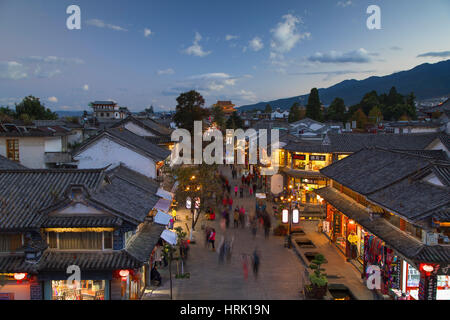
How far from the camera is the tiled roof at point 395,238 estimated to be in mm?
14164

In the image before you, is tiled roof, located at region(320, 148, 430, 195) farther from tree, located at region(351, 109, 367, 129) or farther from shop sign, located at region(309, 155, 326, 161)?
tree, located at region(351, 109, 367, 129)

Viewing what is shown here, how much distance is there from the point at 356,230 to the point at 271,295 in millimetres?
8578

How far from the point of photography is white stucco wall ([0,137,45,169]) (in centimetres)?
3284

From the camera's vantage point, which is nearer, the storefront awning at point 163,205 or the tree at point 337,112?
the storefront awning at point 163,205

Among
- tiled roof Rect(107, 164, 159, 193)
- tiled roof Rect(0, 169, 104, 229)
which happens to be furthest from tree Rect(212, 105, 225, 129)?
tiled roof Rect(0, 169, 104, 229)

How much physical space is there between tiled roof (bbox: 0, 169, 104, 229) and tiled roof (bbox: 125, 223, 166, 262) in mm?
3303

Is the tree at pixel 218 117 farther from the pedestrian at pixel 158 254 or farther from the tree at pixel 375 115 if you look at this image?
the pedestrian at pixel 158 254

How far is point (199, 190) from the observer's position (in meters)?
29.8

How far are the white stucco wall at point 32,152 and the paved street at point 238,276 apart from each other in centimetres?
1707

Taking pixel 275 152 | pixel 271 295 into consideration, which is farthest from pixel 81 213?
pixel 275 152

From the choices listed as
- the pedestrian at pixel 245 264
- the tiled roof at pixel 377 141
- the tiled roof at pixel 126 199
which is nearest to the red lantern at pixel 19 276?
the tiled roof at pixel 126 199

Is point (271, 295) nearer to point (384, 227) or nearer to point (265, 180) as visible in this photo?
point (384, 227)

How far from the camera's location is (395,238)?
16266mm

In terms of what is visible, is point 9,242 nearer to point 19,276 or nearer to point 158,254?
point 19,276
